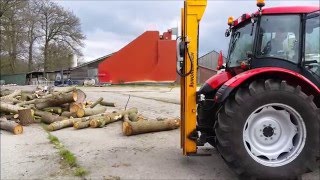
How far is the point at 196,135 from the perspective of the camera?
5773mm

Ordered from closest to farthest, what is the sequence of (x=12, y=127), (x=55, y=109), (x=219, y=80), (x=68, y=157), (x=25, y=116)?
(x=219, y=80), (x=68, y=157), (x=12, y=127), (x=25, y=116), (x=55, y=109)

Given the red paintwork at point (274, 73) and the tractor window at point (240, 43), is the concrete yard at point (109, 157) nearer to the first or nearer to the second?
the red paintwork at point (274, 73)

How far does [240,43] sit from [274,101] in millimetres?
1501

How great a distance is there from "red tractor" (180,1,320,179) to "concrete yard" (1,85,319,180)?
529 mm

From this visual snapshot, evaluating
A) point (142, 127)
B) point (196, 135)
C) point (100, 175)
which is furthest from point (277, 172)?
point (142, 127)

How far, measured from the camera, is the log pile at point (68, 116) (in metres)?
8.94

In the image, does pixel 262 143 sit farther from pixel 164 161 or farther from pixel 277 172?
pixel 164 161

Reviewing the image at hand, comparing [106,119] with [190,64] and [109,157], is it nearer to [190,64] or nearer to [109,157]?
[109,157]

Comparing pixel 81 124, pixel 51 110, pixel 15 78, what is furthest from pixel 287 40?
pixel 15 78

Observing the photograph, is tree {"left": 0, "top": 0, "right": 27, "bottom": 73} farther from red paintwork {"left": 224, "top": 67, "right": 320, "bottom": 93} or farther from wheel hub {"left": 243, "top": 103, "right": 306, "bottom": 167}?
wheel hub {"left": 243, "top": 103, "right": 306, "bottom": 167}

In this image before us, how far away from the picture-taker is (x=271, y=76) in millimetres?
5285

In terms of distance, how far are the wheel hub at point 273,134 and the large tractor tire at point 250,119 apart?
0.05 ft

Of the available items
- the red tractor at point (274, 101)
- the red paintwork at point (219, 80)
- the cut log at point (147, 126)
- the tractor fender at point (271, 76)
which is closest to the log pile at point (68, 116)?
the cut log at point (147, 126)

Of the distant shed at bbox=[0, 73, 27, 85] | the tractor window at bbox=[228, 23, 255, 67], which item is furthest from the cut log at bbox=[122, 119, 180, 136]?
the distant shed at bbox=[0, 73, 27, 85]
